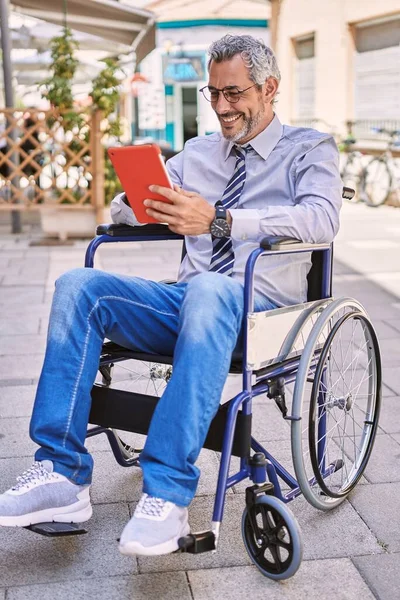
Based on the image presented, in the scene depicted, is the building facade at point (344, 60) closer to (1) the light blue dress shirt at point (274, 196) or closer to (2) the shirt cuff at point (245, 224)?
(1) the light blue dress shirt at point (274, 196)

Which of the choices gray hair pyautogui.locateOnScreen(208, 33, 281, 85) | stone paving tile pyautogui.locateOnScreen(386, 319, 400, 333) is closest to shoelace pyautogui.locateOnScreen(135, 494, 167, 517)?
gray hair pyautogui.locateOnScreen(208, 33, 281, 85)

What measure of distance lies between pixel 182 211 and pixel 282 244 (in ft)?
0.94

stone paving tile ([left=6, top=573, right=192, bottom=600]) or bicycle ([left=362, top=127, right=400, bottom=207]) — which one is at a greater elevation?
bicycle ([left=362, top=127, right=400, bottom=207])

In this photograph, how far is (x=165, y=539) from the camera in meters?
2.05

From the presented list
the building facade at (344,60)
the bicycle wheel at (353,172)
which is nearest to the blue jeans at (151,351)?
the bicycle wheel at (353,172)

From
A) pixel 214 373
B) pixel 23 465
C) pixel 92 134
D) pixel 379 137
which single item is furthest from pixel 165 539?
pixel 379 137

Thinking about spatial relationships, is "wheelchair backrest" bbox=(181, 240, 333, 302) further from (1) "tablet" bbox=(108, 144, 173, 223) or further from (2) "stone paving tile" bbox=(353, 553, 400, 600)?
(2) "stone paving tile" bbox=(353, 553, 400, 600)

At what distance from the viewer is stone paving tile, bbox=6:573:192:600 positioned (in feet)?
6.90

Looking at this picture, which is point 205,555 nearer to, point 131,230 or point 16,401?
point 131,230

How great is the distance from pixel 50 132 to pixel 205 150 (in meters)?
5.66

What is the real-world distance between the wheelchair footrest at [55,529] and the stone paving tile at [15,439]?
2.57 ft

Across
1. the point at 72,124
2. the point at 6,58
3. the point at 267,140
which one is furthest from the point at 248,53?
the point at 6,58

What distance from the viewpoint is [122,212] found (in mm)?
2697

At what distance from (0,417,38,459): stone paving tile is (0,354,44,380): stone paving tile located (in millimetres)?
615
